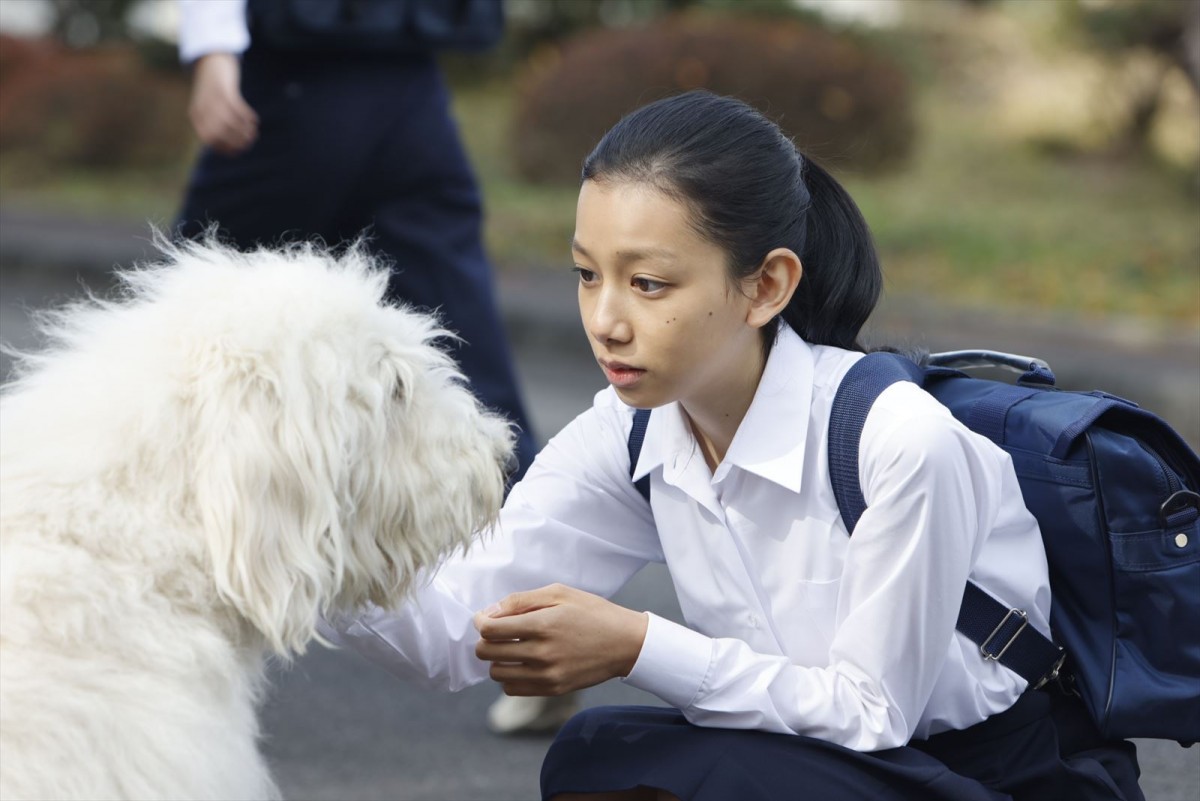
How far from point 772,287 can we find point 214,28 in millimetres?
2134

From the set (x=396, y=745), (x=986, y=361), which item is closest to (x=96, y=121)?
(x=396, y=745)

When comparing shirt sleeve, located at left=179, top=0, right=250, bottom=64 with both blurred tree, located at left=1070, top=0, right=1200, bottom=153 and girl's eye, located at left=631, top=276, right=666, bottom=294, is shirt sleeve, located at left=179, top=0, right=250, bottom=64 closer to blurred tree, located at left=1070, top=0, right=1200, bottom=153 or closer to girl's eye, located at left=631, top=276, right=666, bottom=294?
girl's eye, located at left=631, top=276, right=666, bottom=294

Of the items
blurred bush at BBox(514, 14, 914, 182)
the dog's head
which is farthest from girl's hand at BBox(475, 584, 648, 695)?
blurred bush at BBox(514, 14, 914, 182)

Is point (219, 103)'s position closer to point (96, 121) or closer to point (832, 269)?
point (832, 269)

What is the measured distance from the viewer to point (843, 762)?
2543 mm

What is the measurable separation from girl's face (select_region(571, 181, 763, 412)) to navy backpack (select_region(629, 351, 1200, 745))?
0.94 feet

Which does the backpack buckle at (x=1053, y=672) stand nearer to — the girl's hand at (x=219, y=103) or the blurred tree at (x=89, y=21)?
the girl's hand at (x=219, y=103)

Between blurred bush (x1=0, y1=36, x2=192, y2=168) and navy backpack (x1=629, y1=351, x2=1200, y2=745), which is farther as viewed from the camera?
blurred bush (x1=0, y1=36, x2=192, y2=168)

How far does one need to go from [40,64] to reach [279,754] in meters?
18.3

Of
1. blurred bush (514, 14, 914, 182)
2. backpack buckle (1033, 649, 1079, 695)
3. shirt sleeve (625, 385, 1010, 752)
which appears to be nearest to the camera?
shirt sleeve (625, 385, 1010, 752)

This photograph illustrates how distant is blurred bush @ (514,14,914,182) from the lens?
594 inches

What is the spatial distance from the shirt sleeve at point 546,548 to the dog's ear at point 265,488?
1.79 ft

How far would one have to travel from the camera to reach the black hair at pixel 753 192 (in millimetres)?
2572


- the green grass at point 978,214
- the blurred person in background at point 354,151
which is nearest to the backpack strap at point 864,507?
the blurred person in background at point 354,151
